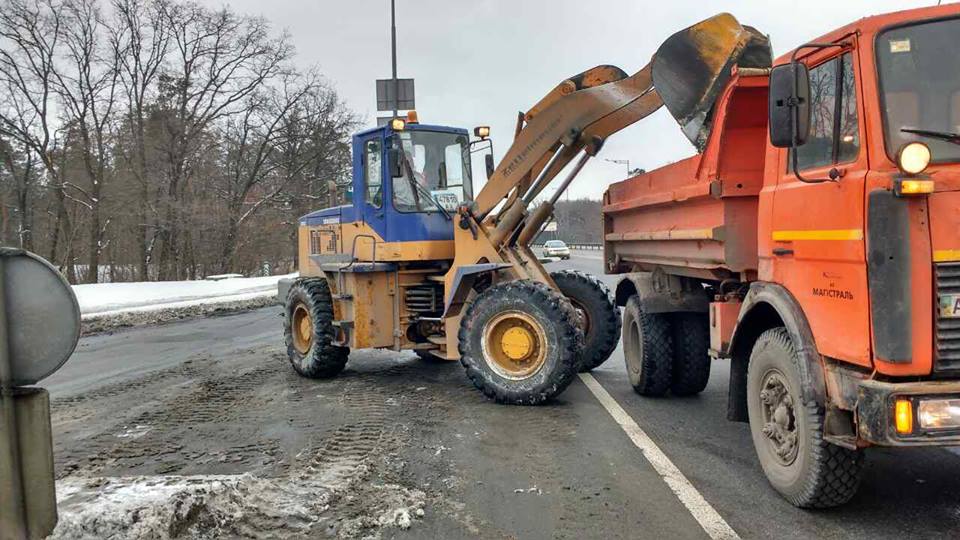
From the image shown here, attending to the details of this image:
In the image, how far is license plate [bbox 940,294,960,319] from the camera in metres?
3.39

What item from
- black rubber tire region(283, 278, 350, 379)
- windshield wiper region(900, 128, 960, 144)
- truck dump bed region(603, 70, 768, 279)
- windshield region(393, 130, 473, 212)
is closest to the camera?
windshield wiper region(900, 128, 960, 144)

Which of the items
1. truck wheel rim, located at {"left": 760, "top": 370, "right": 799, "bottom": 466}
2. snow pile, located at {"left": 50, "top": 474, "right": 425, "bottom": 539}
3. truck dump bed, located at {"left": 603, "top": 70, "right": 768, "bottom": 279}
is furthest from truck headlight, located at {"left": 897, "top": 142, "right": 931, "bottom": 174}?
snow pile, located at {"left": 50, "top": 474, "right": 425, "bottom": 539}

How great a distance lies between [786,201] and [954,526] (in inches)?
78.5

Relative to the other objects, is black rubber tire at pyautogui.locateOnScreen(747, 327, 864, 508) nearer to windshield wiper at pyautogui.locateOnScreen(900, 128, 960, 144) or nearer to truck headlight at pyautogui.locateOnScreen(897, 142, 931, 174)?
truck headlight at pyautogui.locateOnScreen(897, 142, 931, 174)

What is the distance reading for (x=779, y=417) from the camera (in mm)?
4375

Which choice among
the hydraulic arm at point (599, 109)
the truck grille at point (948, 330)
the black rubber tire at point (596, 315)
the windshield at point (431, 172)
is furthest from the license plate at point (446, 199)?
the truck grille at point (948, 330)

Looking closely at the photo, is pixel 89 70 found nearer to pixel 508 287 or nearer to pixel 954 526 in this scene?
pixel 508 287

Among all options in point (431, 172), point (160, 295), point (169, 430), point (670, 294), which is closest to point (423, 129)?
point (431, 172)

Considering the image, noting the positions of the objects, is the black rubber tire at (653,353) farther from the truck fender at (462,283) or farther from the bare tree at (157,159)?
the bare tree at (157,159)

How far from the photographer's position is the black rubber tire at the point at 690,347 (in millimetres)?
7066

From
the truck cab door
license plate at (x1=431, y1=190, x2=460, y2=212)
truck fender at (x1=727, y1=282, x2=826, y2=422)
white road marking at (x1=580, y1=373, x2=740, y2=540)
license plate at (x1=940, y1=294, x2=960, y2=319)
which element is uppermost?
license plate at (x1=431, y1=190, x2=460, y2=212)

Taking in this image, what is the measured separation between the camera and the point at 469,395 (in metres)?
7.71

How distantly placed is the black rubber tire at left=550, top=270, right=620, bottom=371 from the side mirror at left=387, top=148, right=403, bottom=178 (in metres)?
2.36

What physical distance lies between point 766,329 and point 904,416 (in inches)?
58.3
